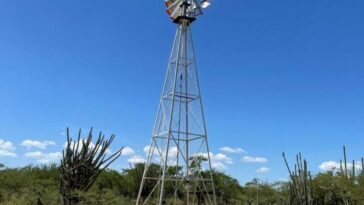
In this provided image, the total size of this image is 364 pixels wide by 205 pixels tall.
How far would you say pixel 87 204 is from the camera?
50.6 feet

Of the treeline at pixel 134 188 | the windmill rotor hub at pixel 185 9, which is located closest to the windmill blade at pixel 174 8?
the windmill rotor hub at pixel 185 9

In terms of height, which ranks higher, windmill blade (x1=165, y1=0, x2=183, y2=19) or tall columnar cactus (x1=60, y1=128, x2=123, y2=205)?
windmill blade (x1=165, y1=0, x2=183, y2=19)

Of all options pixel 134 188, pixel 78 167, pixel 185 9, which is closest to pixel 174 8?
pixel 185 9

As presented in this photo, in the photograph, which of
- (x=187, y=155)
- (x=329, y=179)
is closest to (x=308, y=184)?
(x=187, y=155)

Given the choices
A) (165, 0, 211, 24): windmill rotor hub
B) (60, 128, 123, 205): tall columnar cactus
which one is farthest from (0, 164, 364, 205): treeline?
(165, 0, 211, 24): windmill rotor hub

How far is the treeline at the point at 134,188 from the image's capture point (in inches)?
833

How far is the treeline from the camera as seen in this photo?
21164 mm

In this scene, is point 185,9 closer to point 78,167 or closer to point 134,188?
point 78,167

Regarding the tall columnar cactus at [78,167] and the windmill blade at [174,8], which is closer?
the tall columnar cactus at [78,167]

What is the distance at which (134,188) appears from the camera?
3878 centimetres

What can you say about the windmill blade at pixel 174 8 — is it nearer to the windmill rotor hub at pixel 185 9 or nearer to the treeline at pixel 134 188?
the windmill rotor hub at pixel 185 9

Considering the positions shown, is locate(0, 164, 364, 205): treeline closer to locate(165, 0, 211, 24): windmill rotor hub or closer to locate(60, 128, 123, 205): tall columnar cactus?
locate(60, 128, 123, 205): tall columnar cactus

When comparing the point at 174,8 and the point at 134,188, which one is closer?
the point at 174,8

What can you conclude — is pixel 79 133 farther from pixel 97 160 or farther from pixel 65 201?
pixel 65 201
